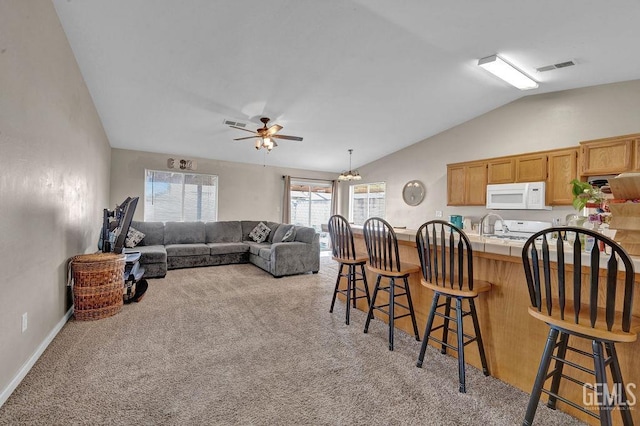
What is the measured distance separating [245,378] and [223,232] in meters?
4.79

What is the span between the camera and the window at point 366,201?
720 cm

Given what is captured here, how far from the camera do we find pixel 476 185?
5023mm

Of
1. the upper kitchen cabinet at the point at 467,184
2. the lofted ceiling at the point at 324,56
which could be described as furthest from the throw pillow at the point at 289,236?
the upper kitchen cabinet at the point at 467,184

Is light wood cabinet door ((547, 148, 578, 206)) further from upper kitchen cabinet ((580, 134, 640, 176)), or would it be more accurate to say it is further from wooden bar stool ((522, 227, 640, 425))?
wooden bar stool ((522, 227, 640, 425))

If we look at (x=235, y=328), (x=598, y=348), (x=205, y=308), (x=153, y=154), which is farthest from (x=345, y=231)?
(x=153, y=154)

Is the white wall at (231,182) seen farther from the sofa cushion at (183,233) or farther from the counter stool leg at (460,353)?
the counter stool leg at (460,353)

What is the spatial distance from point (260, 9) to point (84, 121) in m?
2.66

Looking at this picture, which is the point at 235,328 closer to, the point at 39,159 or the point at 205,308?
the point at 205,308

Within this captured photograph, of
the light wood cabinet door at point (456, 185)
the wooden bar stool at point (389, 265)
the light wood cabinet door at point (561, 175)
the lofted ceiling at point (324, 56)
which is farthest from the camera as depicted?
the light wood cabinet door at point (456, 185)

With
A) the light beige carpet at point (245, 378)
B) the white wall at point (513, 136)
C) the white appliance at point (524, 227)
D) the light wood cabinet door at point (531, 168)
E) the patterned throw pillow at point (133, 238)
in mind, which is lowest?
the light beige carpet at point (245, 378)

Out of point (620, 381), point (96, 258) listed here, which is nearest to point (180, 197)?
point (96, 258)

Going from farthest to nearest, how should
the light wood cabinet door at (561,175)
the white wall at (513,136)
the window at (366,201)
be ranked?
the window at (366,201)
the light wood cabinet door at (561,175)
the white wall at (513,136)

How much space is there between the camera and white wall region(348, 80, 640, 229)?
12.4ft

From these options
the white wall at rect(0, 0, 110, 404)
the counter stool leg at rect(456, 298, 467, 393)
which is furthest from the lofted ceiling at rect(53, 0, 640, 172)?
the counter stool leg at rect(456, 298, 467, 393)
